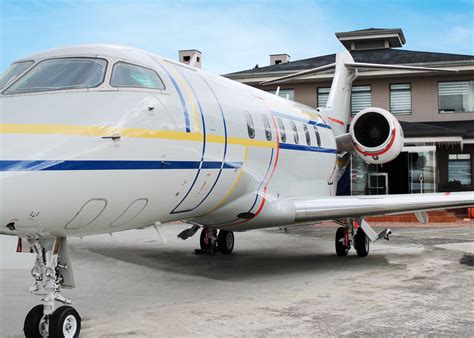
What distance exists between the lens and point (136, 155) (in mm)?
6031

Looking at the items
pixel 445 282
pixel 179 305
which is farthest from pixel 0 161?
pixel 445 282

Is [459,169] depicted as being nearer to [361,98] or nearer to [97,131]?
[361,98]

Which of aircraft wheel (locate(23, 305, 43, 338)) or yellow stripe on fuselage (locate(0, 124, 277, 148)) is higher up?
yellow stripe on fuselage (locate(0, 124, 277, 148))

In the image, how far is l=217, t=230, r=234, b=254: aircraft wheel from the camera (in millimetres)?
13172

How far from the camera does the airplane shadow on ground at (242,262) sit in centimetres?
1059

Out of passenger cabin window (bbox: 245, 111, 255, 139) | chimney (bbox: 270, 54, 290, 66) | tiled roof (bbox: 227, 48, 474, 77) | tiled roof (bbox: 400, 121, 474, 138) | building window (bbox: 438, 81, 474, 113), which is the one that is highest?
chimney (bbox: 270, 54, 290, 66)

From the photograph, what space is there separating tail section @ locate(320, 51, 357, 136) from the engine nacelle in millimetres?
1248

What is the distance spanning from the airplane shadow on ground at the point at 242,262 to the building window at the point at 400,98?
626 inches

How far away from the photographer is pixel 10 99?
18.6 ft

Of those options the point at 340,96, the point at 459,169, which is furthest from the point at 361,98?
the point at 340,96

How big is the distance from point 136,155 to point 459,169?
2368cm

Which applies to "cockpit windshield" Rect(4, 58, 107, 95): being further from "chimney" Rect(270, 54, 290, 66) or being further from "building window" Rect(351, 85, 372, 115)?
"chimney" Rect(270, 54, 290, 66)

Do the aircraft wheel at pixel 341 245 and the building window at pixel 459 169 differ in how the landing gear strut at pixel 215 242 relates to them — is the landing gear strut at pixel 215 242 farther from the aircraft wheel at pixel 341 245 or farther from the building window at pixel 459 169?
the building window at pixel 459 169

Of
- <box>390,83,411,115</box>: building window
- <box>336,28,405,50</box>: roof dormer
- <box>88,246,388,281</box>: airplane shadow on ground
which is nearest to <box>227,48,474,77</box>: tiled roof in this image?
<box>336,28,405,50</box>: roof dormer
